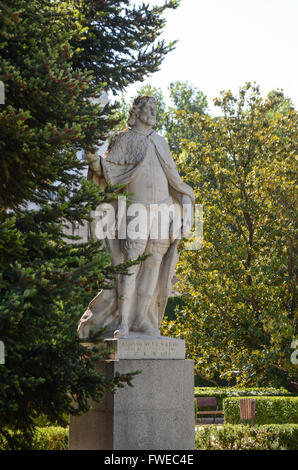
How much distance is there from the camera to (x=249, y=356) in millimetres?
13250

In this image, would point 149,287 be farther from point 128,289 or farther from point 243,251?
point 243,251

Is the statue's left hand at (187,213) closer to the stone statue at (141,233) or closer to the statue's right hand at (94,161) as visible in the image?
the stone statue at (141,233)

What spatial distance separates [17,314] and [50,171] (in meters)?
1.74

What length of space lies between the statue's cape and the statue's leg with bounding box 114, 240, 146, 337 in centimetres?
14

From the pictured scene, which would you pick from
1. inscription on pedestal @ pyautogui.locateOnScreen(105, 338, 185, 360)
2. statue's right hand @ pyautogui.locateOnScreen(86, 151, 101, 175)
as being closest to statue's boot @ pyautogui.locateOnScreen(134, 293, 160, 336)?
inscription on pedestal @ pyautogui.locateOnScreen(105, 338, 185, 360)

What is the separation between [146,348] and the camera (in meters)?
7.02

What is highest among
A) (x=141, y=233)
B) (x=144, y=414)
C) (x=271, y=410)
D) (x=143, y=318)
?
(x=141, y=233)

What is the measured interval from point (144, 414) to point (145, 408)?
63 mm

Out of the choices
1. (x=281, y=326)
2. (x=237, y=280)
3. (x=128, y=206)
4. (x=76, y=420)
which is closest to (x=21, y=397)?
(x=76, y=420)

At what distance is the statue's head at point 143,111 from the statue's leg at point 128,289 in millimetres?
1607

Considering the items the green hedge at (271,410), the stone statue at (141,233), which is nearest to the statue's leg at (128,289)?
the stone statue at (141,233)

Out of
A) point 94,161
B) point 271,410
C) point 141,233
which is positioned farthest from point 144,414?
point 271,410

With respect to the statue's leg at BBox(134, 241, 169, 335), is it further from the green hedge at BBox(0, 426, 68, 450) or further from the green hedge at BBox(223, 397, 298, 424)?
the green hedge at BBox(223, 397, 298, 424)

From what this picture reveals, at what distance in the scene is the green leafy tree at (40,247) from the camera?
5.50 m
